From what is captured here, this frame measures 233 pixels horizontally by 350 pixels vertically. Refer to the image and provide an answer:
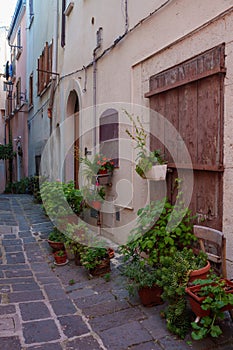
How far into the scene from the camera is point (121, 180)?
5.27 meters

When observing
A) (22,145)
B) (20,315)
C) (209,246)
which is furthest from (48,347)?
(22,145)

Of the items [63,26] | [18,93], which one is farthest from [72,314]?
[18,93]

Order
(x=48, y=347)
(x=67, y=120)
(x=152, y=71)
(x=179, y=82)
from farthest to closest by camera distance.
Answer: (x=67, y=120) → (x=152, y=71) → (x=179, y=82) → (x=48, y=347)

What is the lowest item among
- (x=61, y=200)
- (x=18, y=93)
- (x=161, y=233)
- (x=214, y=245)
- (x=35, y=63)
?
Result: (x=214, y=245)

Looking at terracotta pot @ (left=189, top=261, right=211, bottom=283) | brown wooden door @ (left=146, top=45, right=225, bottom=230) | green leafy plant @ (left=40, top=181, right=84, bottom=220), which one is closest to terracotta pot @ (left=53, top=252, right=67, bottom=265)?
green leafy plant @ (left=40, top=181, right=84, bottom=220)

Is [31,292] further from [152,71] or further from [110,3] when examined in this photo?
[110,3]

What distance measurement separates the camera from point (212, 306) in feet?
8.14

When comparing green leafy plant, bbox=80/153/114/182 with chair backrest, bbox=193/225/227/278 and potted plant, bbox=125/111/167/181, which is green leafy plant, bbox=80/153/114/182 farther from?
chair backrest, bbox=193/225/227/278

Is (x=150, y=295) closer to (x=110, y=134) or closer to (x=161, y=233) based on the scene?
(x=161, y=233)

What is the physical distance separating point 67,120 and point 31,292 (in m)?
5.39

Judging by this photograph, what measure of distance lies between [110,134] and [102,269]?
229 cm

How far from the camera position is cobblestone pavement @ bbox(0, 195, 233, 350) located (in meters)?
2.70

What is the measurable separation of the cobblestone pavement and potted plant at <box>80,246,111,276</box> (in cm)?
11

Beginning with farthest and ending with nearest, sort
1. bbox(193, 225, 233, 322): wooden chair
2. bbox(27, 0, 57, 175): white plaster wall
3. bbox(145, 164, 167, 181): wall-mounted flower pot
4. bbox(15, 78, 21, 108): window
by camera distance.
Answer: bbox(15, 78, 21, 108): window < bbox(27, 0, 57, 175): white plaster wall < bbox(145, 164, 167, 181): wall-mounted flower pot < bbox(193, 225, 233, 322): wooden chair
